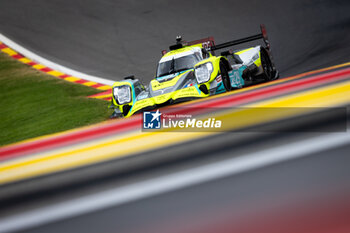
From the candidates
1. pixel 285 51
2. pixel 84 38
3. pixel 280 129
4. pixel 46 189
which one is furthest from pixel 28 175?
pixel 84 38

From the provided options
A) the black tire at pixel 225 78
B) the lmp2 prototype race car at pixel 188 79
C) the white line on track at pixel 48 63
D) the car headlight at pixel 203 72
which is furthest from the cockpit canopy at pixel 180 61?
the white line on track at pixel 48 63

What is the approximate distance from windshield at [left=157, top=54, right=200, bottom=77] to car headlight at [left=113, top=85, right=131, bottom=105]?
802 mm

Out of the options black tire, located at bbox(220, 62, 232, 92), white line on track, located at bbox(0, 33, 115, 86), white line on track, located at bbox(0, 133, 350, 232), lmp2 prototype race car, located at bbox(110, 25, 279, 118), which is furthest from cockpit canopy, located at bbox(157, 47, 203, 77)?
white line on track, located at bbox(0, 133, 350, 232)

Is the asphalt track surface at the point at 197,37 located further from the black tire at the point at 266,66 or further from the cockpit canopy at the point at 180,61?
the cockpit canopy at the point at 180,61

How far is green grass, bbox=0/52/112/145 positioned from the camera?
220 inches

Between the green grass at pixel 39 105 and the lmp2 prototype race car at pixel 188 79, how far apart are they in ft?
2.48

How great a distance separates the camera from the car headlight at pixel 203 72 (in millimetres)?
4695

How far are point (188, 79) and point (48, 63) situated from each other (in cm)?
605

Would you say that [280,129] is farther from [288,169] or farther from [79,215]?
[79,215]

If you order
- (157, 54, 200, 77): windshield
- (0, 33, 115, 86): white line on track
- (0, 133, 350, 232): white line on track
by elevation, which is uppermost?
(0, 33, 115, 86): white line on track

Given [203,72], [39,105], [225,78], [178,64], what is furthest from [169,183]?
[39,105]

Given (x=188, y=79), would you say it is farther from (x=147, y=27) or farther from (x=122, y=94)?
(x=147, y=27)

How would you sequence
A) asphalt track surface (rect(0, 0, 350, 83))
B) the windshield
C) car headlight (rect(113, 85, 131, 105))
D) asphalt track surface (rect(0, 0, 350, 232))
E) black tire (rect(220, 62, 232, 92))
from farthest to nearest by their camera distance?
asphalt track surface (rect(0, 0, 350, 83)) → the windshield → car headlight (rect(113, 85, 131, 105)) → black tire (rect(220, 62, 232, 92)) → asphalt track surface (rect(0, 0, 350, 232))

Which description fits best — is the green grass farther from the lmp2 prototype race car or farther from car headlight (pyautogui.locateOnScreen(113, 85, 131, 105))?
the lmp2 prototype race car
